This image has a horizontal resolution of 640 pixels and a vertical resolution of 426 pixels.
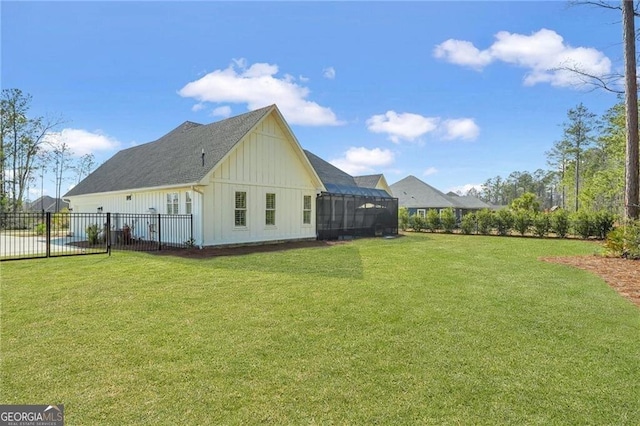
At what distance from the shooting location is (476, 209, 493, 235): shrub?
869 inches

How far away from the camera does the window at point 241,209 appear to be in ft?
44.6

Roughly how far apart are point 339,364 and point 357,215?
16636 mm

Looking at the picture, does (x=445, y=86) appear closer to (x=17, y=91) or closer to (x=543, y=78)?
(x=543, y=78)

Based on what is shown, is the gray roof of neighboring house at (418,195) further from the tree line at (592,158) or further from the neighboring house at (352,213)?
the neighboring house at (352,213)

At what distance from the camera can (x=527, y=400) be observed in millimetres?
2715

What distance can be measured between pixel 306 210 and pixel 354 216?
378cm

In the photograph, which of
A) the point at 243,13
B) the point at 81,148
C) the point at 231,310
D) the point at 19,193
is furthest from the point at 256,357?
the point at 81,148

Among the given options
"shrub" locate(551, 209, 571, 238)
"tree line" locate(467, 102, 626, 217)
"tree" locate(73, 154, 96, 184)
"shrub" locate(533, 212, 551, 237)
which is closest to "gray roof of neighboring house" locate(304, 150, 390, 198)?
"shrub" locate(533, 212, 551, 237)

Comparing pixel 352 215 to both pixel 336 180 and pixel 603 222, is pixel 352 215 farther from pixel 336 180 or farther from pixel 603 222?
pixel 603 222

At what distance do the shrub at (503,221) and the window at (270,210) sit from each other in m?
15.1

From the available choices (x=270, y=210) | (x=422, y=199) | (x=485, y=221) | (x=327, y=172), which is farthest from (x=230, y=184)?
(x=422, y=199)

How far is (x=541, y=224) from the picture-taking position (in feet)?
65.9

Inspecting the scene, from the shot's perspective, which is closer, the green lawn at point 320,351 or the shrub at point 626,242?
the green lawn at point 320,351

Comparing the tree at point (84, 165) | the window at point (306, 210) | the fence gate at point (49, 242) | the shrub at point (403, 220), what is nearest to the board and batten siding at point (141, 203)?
the fence gate at point (49, 242)
